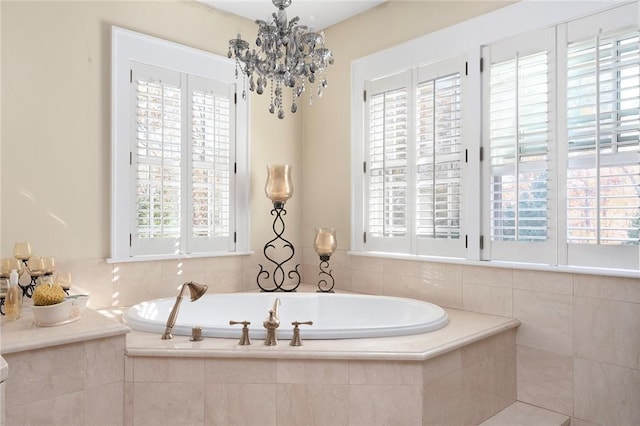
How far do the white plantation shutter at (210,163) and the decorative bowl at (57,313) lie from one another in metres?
1.08

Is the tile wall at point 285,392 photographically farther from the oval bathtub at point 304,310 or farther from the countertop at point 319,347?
the oval bathtub at point 304,310

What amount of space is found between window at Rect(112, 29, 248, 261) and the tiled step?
209 cm

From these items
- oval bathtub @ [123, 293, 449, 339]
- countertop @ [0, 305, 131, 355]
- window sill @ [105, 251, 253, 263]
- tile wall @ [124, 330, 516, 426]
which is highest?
window sill @ [105, 251, 253, 263]

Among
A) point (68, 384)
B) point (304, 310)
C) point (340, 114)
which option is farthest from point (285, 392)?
point (340, 114)

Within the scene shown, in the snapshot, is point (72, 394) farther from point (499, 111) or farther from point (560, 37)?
point (560, 37)

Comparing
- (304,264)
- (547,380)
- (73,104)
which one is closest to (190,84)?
(73,104)

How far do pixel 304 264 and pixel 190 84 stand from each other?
1.70 m

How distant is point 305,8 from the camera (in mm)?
3369

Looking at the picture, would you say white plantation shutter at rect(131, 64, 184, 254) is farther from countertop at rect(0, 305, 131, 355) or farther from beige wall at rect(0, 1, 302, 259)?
countertop at rect(0, 305, 131, 355)

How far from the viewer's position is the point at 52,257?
2.57 meters

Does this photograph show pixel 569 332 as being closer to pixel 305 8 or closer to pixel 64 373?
pixel 64 373

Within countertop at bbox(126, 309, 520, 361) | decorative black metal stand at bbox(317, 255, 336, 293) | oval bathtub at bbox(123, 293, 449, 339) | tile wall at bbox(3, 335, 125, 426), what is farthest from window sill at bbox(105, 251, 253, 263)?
tile wall at bbox(3, 335, 125, 426)

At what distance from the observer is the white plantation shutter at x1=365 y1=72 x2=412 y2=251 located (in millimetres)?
3143

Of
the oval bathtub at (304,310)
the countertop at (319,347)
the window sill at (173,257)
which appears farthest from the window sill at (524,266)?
the window sill at (173,257)
